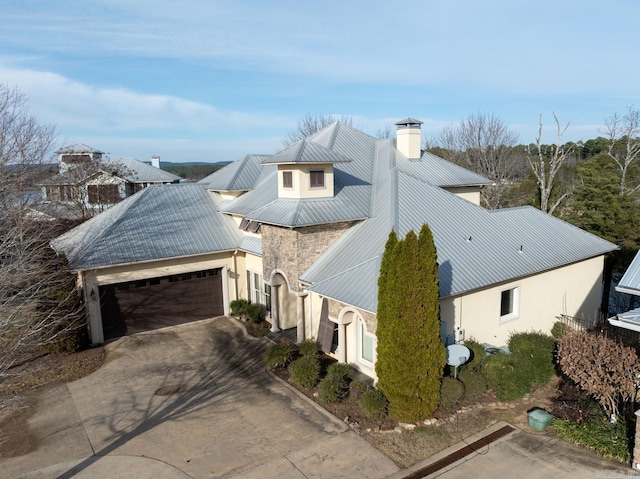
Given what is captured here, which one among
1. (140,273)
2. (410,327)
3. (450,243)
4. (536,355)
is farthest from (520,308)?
(140,273)

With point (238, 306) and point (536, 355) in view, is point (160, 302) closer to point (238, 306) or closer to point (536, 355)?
point (238, 306)

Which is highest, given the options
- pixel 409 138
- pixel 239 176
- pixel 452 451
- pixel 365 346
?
pixel 409 138

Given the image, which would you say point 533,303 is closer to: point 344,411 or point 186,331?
point 344,411

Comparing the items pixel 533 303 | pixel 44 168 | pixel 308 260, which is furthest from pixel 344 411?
pixel 44 168

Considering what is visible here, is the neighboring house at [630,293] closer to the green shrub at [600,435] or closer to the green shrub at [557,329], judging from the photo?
the green shrub at [600,435]

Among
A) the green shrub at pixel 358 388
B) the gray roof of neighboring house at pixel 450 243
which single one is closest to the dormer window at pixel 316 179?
the gray roof of neighboring house at pixel 450 243

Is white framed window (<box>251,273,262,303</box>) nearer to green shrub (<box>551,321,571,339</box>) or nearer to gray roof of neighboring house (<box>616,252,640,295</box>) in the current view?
green shrub (<box>551,321,571,339</box>)

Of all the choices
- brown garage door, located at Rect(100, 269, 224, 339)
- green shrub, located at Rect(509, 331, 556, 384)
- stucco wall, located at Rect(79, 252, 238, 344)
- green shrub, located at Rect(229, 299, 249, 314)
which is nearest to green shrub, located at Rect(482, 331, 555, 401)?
green shrub, located at Rect(509, 331, 556, 384)
